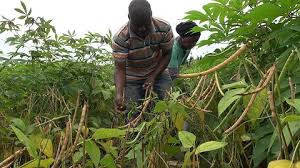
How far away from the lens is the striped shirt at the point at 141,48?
132 inches

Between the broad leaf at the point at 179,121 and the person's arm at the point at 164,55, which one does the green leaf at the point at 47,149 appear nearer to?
the broad leaf at the point at 179,121

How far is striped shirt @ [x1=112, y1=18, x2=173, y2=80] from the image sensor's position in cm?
335

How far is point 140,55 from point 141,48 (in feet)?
0.26

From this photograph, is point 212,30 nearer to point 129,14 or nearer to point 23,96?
point 129,14

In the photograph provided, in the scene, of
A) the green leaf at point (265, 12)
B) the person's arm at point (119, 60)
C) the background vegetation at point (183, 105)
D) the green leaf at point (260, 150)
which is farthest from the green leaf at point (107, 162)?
the person's arm at point (119, 60)

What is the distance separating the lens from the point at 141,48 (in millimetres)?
3393

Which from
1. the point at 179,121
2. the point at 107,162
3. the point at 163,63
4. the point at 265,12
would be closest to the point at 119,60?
the point at 163,63

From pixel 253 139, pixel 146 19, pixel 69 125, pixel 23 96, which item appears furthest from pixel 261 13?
pixel 23 96

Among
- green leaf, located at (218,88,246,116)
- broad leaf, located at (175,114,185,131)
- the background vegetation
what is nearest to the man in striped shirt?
the background vegetation

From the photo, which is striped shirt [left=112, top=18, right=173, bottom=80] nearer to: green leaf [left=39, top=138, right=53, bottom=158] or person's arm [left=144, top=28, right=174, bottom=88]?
person's arm [left=144, top=28, right=174, bottom=88]

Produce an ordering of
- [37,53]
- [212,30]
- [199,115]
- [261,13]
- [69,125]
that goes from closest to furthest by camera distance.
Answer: [69,125] < [199,115] < [261,13] < [212,30] < [37,53]

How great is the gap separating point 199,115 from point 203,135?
11cm

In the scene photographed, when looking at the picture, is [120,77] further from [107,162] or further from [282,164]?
[282,164]

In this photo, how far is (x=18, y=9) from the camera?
3104 millimetres
